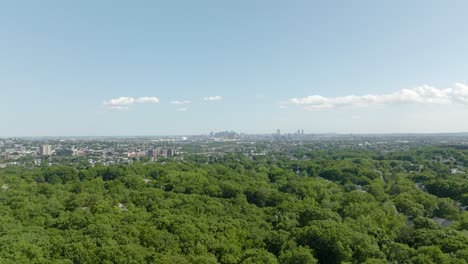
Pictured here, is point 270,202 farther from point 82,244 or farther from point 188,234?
point 82,244

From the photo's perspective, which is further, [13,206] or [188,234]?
[13,206]

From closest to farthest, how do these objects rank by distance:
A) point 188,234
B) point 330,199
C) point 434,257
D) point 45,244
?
point 434,257
point 45,244
point 188,234
point 330,199

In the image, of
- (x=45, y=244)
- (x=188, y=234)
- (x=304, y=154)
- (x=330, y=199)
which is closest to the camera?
(x=45, y=244)

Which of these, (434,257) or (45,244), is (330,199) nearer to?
(434,257)

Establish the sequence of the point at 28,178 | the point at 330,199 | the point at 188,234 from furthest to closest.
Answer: the point at 28,178
the point at 330,199
the point at 188,234

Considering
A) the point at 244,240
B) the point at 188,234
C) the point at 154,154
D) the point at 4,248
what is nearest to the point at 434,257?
the point at 244,240

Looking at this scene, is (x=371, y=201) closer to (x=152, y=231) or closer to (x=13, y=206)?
(x=152, y=231)

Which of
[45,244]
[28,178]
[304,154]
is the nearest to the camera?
[45,244]

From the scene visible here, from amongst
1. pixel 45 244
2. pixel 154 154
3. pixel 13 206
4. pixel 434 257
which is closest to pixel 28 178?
pixel 13 206

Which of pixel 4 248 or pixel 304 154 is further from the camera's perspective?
pixel 304 154
